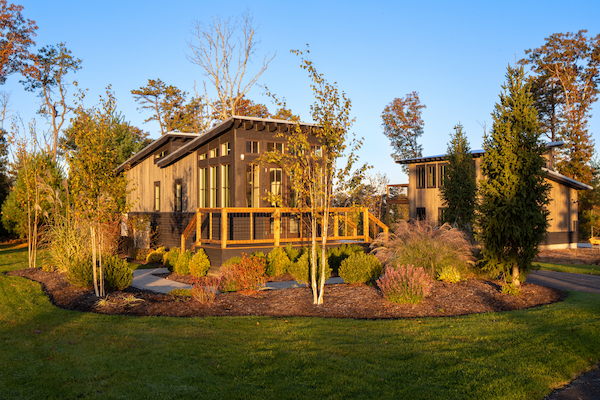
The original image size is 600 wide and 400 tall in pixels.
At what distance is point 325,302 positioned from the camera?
29.8ft

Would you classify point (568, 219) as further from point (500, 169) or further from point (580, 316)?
point (580, 316)

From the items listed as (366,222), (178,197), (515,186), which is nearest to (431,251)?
(515,186)

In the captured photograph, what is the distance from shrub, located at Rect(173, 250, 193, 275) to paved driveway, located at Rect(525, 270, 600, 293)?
9.78 meters

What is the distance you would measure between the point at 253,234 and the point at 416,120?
29.2 meters

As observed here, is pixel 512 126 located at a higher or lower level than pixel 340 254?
higher

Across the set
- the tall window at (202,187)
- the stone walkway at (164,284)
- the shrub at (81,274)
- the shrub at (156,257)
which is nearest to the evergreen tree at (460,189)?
the stone walkway at (164,284)

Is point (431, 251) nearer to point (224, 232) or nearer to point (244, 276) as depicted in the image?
point (244, 276)

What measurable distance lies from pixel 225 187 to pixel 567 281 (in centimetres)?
1079

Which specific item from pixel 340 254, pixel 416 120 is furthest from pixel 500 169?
pixel 416 120

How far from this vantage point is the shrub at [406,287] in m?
8.77

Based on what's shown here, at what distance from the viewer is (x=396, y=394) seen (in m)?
4.49

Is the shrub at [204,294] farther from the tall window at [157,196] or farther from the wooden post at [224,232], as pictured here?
the tall window at [157,196]

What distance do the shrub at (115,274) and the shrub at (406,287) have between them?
19.4ft

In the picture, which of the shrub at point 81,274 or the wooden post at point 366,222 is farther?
the wooden post at point 366,222
